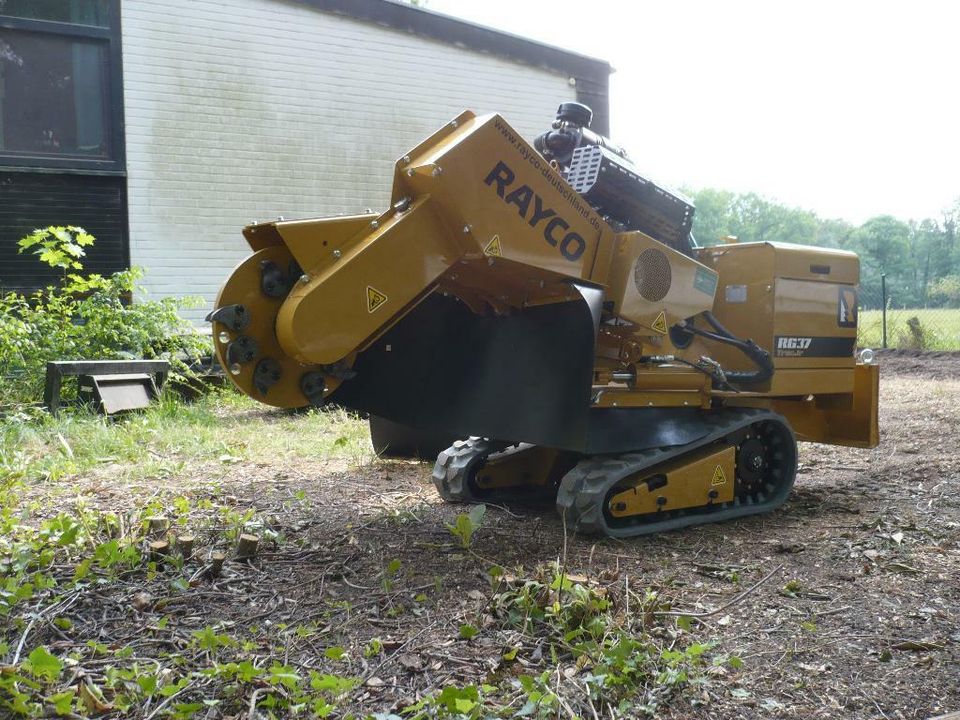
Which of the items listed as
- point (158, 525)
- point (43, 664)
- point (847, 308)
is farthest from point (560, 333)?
point (43, 664)

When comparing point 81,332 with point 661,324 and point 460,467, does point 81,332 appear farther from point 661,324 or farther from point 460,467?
point 661,324

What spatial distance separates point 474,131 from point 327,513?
2.18m

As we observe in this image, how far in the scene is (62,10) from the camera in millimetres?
10898

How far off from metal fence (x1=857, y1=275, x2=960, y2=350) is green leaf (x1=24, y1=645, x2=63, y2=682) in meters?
16.2

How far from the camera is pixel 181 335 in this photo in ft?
31.2

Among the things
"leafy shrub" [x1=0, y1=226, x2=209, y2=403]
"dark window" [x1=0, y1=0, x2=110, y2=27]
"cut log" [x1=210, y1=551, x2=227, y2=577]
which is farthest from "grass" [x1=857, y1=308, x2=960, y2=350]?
"cut log" [x1=210, y1=551, x2=227, y2=577]

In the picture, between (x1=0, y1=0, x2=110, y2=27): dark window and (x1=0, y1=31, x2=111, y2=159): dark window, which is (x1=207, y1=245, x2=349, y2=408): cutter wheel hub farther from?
(x1=0, y1=0, x2=110, y2=27): dark window

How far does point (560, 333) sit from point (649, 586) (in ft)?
4.44

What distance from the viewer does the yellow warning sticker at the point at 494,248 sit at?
13.0ft

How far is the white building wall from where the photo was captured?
11633mm

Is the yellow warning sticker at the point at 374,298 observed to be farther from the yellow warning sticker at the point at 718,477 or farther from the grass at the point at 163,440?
the grass at the point at 163,440

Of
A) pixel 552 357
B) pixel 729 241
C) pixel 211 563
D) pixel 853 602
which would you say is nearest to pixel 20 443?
pixel 211 563

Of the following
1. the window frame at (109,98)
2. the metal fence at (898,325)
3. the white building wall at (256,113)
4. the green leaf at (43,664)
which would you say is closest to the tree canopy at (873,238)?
the metal fence at (898,325)

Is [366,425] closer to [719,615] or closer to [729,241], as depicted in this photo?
[729,241]
